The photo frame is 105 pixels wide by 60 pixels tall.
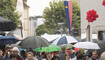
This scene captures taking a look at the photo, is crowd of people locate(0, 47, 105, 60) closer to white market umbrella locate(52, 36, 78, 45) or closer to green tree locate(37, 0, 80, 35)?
white market umbrella locate(52, 36, 78, 45)

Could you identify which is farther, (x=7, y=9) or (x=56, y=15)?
(x=56, y=15)

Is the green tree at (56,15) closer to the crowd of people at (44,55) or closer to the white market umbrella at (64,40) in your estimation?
the white market umbrella at (64,40)

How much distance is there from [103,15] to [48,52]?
45.7 feet

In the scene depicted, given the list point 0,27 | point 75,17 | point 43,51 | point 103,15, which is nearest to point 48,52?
point 43,51

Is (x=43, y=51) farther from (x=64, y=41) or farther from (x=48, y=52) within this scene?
(x=64, y=41)

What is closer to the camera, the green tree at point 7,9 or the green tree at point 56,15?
the green tree at point 7,9

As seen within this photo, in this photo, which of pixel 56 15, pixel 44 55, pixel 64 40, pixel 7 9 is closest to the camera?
pixel 44 55

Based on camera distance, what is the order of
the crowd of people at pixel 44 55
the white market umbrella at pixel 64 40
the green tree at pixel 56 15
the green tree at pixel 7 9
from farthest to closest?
the green tree at pixel 56 15
the green tree at pixel 7 9
the white market umbrella at pixel 64 40
the crowd of people at pixel 44 55

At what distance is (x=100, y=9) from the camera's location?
27.0m

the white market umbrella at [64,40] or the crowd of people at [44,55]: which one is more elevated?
the crowd of people at [44,55]

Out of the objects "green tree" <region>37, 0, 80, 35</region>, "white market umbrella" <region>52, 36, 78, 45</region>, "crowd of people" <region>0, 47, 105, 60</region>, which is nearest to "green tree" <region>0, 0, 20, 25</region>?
"green tree" <region>37, 0, 80, 35</region>

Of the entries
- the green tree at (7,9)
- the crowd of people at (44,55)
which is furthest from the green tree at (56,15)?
the crowd of people at (44,55)

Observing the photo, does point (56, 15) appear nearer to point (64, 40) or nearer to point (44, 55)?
point (64, 40)

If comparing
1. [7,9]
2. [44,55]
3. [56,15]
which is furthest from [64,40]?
[56,15]
